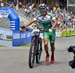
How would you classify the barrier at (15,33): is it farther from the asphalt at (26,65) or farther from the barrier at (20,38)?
the asphalt at (26,65)

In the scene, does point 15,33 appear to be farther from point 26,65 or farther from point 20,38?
point 26,65

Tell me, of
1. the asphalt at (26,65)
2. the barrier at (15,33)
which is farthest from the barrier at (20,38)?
the asphalt at (26,65)

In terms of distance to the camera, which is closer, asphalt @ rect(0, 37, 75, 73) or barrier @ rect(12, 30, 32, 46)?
asphalt @ rect(0, 37, 75, 73)

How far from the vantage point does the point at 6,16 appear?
62.6ft

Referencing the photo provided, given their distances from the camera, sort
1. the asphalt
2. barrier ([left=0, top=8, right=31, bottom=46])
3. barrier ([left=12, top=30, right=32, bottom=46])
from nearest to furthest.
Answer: the asphalt
barrier ([left=12, top=30, right=32, bottom=46])
barrier ([left=0, top=8, right=31, bottom=46])

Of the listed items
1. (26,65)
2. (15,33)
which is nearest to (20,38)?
(15,33)

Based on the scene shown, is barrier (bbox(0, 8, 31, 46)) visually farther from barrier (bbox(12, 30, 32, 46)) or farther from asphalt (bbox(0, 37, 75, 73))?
asphalt (bbox(0, 37, 75, 73))

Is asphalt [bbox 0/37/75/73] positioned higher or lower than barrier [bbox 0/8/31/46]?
lower

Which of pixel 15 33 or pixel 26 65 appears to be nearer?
pixel 26 65

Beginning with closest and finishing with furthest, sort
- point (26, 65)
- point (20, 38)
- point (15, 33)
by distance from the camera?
point (26, 65) < point (15, 33) < point (20, 38)

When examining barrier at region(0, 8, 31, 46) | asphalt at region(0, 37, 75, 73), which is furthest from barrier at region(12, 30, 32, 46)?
asphalt at region(0, 37, 75, 73)

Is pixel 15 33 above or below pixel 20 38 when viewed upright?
above

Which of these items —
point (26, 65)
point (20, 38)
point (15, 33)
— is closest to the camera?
point (26, 65)

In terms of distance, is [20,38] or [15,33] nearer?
[15,33]
